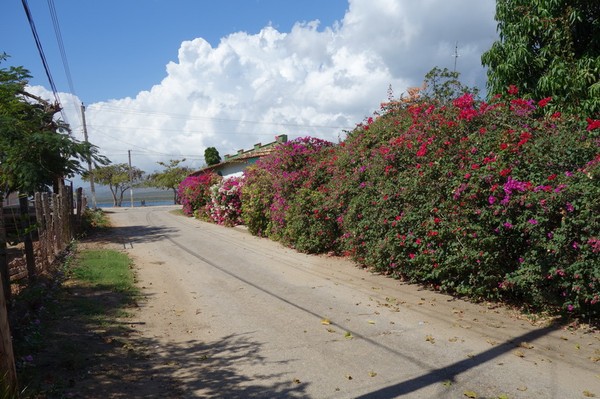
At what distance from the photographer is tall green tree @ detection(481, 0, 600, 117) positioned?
328 inches

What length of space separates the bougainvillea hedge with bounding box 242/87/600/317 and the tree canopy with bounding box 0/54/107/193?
10.9 metres

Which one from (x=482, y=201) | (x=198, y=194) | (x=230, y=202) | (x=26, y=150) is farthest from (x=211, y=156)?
(x=482, y=201)

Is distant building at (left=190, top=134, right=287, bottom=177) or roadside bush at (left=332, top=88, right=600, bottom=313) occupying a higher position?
distant building at (left=190, top=134, right=287, bottom=177)

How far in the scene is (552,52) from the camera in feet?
29.2

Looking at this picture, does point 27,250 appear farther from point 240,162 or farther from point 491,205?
point 240,162

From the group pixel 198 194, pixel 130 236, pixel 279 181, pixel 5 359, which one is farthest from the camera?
pixel 198 194

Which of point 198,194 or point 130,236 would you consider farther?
point 198,194

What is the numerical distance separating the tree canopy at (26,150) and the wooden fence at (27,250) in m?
0.91

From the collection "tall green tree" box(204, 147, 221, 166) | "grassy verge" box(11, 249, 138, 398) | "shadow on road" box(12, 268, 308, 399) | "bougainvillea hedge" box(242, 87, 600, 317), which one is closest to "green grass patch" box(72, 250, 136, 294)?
"grassy verge" box(11, 249, 138, 398)

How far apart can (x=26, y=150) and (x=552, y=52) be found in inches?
614

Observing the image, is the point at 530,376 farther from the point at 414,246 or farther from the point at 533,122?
the point at 533,122

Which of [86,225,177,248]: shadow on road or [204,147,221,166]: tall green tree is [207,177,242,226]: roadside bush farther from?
[204,147,221,166]: tall green tree

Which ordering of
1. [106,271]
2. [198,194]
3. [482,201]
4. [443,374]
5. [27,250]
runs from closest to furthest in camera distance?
1. [443,374]
2. [482,201]
3. [27,250]
4. [106,271]
5. [198,194]

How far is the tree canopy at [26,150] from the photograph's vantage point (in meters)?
14.7
